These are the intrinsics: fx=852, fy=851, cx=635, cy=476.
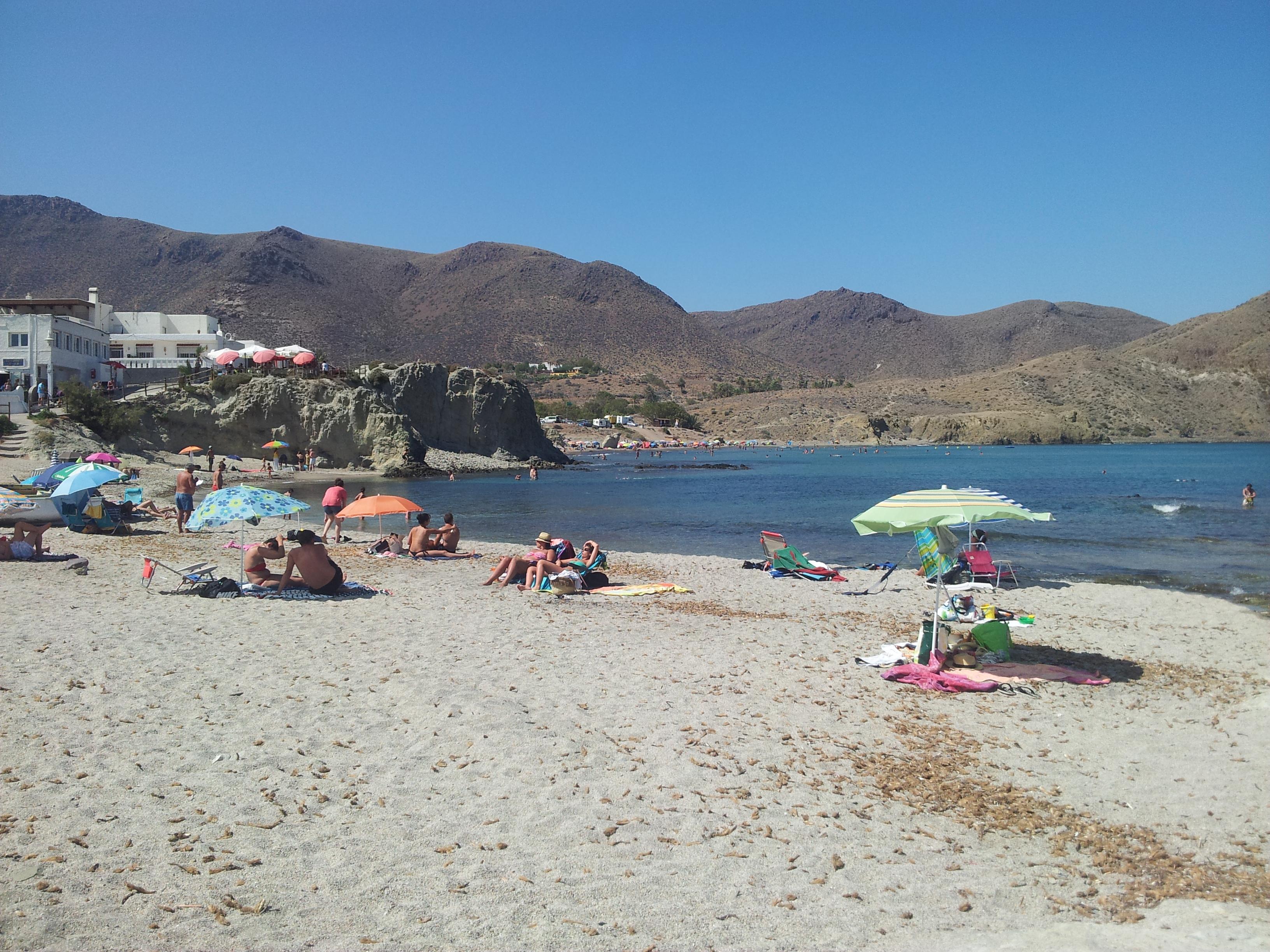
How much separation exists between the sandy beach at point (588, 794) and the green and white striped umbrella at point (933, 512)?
→ 67.3 inches

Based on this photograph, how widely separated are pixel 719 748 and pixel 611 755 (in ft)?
3.03

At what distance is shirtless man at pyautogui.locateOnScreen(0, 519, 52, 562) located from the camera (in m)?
14.6

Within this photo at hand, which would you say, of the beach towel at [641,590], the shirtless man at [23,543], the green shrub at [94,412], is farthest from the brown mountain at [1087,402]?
the shirtless man at [23,543]

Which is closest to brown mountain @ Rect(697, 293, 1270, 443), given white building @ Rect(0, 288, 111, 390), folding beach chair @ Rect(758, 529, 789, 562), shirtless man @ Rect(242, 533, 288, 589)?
white building @ Rect(0, 288, 111, 390)

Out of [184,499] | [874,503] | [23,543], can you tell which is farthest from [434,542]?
[874,503]

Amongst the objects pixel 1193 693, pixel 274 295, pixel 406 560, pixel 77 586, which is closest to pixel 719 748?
pixel 1193 693

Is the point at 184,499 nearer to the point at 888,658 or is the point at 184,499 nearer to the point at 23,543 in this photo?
the point at 23,543

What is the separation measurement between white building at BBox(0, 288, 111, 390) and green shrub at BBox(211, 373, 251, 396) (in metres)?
7.76

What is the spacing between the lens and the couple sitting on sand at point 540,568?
1427cm

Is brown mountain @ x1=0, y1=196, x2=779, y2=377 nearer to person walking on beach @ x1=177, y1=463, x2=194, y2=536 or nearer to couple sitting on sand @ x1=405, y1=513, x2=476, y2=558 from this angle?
person walking on beach @ x1=177, y1=463, x2=194, y2=536

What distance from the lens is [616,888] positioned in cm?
491

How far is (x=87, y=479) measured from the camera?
16.4m

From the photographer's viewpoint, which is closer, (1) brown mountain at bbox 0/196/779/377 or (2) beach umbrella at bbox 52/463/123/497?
(2) beach umbrella at bbox 52/463/123/497

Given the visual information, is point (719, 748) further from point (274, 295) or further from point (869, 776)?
point (274, 295)
